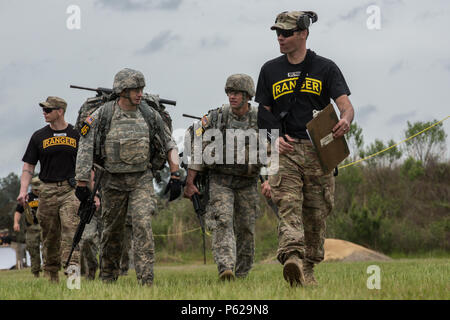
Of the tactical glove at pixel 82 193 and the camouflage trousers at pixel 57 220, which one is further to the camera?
the camouflage trousers at pixel 57 220

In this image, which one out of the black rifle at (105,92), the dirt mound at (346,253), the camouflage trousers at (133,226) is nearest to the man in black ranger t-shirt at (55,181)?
the black rifle at (105,92)

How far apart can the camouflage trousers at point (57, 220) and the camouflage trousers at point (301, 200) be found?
4.09 metres

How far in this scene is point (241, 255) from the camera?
367 inches

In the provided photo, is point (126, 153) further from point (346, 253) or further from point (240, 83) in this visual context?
point (346, 253)

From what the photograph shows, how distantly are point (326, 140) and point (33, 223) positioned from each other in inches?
476

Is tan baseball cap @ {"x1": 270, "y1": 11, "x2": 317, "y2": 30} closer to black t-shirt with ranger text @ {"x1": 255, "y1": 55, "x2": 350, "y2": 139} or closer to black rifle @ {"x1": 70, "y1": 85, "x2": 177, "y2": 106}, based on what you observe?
black t-shirt with ranger text @ {"x1": 255, "y1": 55, "x2": 350, "y2": 139}

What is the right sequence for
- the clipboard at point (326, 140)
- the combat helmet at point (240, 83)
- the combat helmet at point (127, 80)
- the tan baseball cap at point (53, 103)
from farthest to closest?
the tan baseball cap at point (53, 103)
the combat helmet at point (240, 83)
the combat helmet at point (127, 80)
the clipboard at point (326, 140)

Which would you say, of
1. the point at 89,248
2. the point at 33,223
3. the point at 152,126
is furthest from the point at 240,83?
the point at 33,223

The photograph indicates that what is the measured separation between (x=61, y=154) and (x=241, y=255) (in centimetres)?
304

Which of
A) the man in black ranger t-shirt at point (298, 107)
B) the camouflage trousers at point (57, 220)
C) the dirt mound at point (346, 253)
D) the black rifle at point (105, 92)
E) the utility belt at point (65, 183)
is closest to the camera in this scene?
the man in black ranger t-shirt at point (298, 107)

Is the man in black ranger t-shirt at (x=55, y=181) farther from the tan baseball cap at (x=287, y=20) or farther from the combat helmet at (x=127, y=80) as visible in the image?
the tan baseball cap at (x=287, y=20)

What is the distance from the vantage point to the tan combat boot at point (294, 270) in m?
5.82
